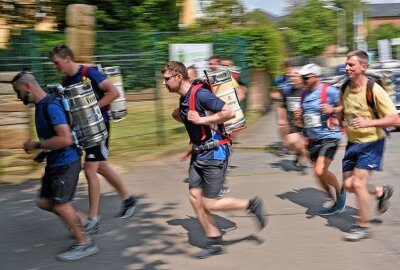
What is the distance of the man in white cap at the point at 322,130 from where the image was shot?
591 cm

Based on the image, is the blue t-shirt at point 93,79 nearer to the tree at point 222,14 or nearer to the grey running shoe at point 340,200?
the grey running shoe at point 340,200

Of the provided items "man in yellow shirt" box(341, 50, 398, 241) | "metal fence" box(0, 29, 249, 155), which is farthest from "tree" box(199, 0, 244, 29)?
"man in yellow shirt" box(341, 50, 398, 241)

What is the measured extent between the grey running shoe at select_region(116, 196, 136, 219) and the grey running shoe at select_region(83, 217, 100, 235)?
0.51 metres

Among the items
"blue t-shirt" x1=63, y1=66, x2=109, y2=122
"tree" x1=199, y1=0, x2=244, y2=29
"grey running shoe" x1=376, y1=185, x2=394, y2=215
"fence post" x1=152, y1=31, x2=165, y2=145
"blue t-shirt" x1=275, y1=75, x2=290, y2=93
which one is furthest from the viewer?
"tree" x1=199, y1=0, x2=244, y2=29

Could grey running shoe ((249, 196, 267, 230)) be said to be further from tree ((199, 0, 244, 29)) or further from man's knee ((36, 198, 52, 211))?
tree ((199, 0, 244, 29))

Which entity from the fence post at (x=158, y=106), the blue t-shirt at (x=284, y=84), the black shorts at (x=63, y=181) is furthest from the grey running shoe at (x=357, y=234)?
the fence post at (x=158, y=106)

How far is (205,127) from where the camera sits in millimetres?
4816

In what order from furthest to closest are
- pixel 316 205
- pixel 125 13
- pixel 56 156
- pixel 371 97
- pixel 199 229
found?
pixel 125 13, pixel 316 205, pixel 199 229, pixel 371 97, pixel 56 156

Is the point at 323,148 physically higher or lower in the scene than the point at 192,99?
lower

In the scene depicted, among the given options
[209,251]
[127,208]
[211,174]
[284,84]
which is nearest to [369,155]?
[211,174]

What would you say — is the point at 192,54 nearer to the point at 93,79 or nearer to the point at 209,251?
the point at 93,79

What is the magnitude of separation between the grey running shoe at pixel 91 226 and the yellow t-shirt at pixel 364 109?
258cm

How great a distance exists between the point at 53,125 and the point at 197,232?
184cm

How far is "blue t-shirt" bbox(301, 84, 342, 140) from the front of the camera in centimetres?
596
